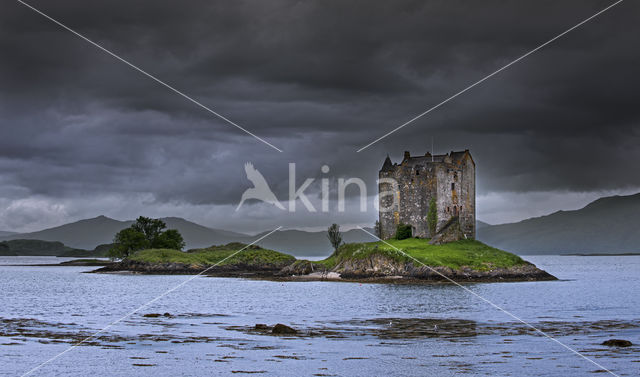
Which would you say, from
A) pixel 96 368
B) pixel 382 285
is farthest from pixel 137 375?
pixel 382 285

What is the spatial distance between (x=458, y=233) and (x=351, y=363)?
271 feet

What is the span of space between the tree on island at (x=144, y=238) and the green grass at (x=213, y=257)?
24.9 feet

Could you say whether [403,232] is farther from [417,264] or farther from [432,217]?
[417,264]

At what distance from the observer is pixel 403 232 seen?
11512cm

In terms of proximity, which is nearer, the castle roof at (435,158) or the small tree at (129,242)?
the castle roof at (435,158)

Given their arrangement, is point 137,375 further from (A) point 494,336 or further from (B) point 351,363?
(A) point 494,336

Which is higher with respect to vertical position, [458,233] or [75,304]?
[458,233]

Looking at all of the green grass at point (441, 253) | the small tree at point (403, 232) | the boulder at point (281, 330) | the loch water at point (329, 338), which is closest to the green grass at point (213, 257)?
the small tree at point (403, 232)

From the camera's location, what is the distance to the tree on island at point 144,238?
176750 millimetres

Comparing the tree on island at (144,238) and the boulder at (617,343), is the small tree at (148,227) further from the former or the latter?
the boulder at (617,343)

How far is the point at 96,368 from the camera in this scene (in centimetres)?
3008

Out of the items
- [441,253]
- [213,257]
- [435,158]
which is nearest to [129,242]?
[213,257]

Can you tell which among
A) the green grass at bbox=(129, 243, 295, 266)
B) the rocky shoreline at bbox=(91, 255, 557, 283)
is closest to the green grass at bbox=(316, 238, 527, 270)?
the rocky shoreline at bbox=(91, 255, 557, 283)

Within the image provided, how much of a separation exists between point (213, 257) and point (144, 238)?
66.6 ft
